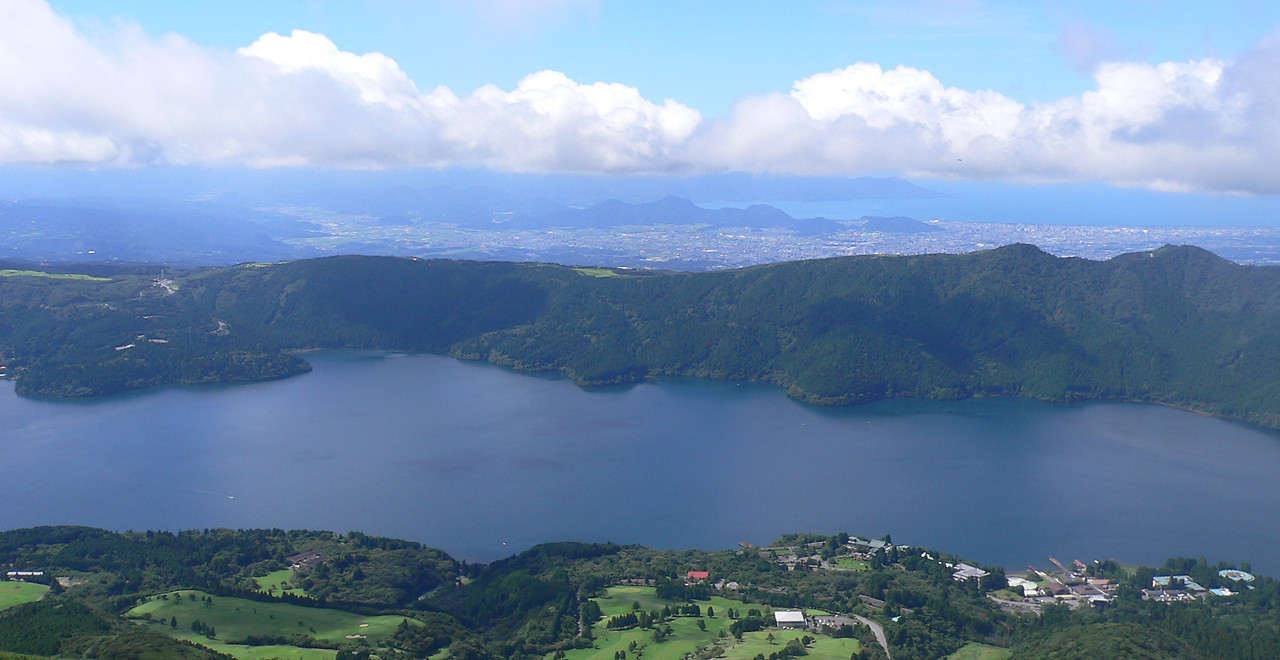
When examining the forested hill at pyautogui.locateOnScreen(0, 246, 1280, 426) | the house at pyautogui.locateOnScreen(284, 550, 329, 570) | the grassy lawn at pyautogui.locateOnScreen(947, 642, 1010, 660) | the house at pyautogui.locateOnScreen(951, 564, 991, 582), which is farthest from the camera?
the forested hill at pyautogui.locateOnScreen(0, 246, 1280, 426)

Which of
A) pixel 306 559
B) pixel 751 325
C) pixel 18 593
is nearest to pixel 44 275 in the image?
pixel 751 325

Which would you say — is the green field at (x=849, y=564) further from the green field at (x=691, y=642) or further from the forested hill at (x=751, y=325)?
the forested hill at (x=751, y=325)

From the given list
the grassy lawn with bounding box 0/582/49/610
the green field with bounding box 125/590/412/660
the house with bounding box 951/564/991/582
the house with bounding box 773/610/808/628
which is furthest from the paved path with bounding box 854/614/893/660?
the grassy lawn with bounding box 0/582/49/610

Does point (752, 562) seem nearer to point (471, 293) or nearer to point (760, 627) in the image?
point (760, 627)

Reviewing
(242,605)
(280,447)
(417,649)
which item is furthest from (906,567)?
(280,447)

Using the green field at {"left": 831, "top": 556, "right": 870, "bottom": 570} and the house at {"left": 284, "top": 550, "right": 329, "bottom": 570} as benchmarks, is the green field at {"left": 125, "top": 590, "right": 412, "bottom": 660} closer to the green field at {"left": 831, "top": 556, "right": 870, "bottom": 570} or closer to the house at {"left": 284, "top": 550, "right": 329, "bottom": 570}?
the house at {"left": 284, "top": 550, "right": 329, "bottom": 570}

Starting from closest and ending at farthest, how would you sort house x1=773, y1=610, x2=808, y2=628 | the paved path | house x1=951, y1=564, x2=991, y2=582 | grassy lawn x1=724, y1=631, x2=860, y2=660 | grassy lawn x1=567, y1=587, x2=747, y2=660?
grassy lawn x1=724, y1=631, x2=860, y2=660 < grassy lawn x1=567, y1=587, x2=747, y2=660 < the paved path < house x1=773, y1=610, x2=808, y2=628 < house x1=951, y1=564, x2=991, y2=582

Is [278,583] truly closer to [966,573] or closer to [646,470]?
[646,470]
